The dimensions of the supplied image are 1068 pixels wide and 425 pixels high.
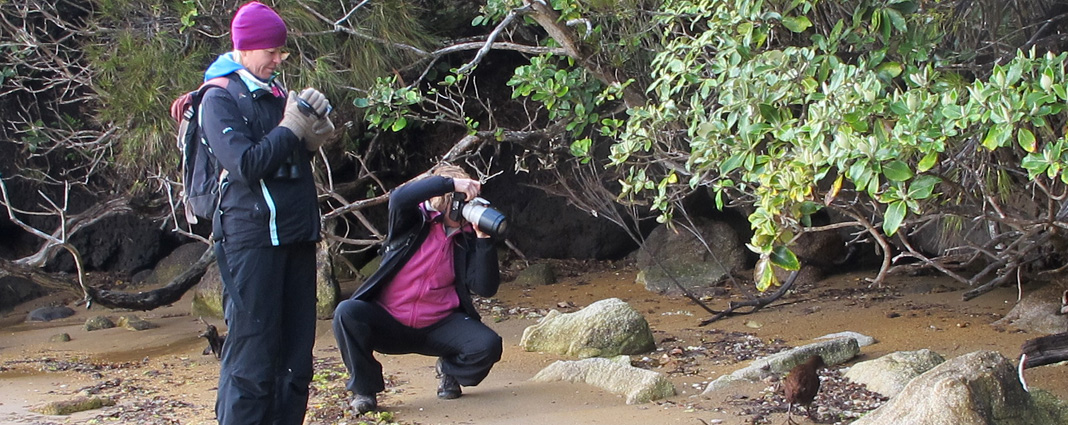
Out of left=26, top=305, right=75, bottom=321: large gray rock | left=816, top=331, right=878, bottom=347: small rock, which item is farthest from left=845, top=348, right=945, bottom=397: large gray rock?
left=26, top=305, right=75, bottom=321: large gray rock

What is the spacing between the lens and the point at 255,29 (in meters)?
3.22

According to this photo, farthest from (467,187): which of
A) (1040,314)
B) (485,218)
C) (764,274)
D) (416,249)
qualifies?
(1040,314)

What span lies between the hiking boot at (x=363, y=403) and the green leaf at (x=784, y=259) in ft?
6.01

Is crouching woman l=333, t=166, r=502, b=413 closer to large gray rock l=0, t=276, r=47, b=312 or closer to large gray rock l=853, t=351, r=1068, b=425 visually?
large gray rock l=853, t=351, r=1068, b=425

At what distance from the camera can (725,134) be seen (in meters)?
3.85

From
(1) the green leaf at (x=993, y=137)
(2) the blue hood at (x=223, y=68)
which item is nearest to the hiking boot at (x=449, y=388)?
(2) the blue hood at (x=223, y=68)

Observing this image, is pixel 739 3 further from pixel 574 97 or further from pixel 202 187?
pixel 574 97

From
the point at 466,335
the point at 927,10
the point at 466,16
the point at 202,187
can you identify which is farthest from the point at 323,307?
the point at 927,10

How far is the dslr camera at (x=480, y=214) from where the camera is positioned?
13.3ft

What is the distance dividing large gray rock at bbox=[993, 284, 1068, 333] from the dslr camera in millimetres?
3049

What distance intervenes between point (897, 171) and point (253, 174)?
1921 mm

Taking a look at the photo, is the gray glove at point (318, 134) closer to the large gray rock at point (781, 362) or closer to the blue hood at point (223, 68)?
the blue hood at point (223, 68)

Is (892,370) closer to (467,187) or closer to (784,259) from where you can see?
(784,259)

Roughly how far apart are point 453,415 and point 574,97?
2840mm
